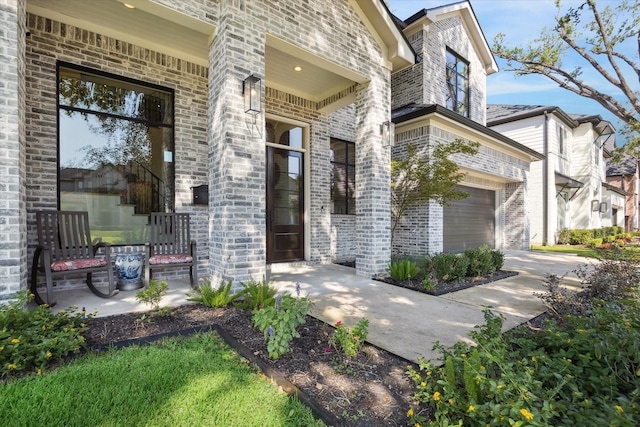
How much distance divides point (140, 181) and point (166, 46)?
2232 mm

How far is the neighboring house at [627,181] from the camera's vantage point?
2411 cm

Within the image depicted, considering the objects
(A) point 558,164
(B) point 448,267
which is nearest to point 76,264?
(B) point 448,267

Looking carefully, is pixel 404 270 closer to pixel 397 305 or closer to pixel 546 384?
pixel 397 305

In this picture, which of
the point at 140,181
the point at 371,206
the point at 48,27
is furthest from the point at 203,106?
the point at 371,206

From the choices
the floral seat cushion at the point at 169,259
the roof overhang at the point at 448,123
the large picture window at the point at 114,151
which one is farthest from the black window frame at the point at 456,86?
the floral seat cushion at the point at 169,259

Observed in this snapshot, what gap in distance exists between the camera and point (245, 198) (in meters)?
4.02

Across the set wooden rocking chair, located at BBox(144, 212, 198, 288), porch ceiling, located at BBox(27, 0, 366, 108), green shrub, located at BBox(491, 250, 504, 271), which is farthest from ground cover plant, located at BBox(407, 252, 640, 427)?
porch ceiling, located at BBox(27, 0, 366, 108)

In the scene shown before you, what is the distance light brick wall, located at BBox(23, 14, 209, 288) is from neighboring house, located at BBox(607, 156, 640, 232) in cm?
3074

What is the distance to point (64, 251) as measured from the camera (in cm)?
382

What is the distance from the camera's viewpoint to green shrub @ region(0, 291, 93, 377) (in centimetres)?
209

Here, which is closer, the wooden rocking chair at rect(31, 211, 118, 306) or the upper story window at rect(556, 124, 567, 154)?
the wooden rocking chair at rect(31, 211, 118, 306)

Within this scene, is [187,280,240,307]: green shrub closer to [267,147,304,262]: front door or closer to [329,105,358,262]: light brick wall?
[267,147,304,262]: front door

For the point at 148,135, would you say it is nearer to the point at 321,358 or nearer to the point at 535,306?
the point at 321,358

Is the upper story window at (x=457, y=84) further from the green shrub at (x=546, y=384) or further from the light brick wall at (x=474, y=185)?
the green shrub at (x=546, y=384)
